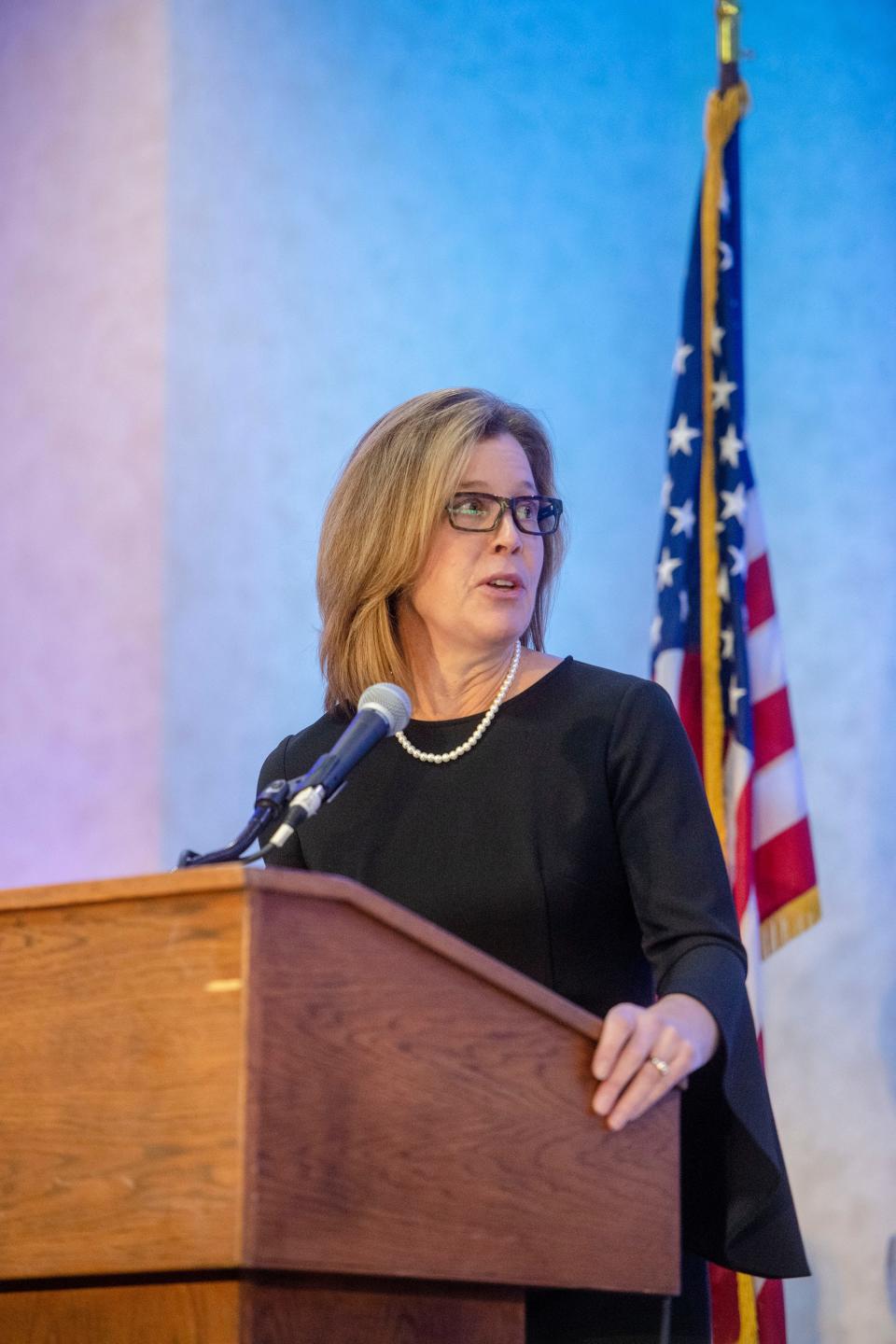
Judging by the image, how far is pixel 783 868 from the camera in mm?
3264

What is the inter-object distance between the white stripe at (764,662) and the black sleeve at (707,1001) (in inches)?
55.7

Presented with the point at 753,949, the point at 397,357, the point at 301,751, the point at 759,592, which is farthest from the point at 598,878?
the point at 397,357

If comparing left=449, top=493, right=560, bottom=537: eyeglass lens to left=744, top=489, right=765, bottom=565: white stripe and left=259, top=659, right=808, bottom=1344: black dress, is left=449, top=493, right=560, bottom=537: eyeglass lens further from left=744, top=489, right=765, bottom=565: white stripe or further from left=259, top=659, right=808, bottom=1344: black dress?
left=744, top=489, right=765, bottom=565: white stripe

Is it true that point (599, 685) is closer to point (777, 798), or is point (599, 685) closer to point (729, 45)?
point (777, 798)

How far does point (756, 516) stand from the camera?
11.4 ft

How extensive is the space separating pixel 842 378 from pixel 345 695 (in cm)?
249

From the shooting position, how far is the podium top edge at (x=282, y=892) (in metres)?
1.20

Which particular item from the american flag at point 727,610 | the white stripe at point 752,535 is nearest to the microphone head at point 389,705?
the american flag at point 727,610

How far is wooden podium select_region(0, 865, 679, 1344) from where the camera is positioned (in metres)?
1.18

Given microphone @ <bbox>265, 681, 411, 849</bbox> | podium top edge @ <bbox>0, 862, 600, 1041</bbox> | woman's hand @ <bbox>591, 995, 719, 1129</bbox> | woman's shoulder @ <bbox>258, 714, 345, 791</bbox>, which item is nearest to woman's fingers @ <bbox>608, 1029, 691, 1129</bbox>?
woman's hand @ <bbox>591, 995, 719, 1129</bbox>

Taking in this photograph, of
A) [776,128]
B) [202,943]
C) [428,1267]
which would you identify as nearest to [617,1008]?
[428,1267]

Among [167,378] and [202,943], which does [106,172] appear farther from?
[202,943]

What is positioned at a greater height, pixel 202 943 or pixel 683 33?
pixel 683 33

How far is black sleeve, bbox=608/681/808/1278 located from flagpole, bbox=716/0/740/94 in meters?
2.04
